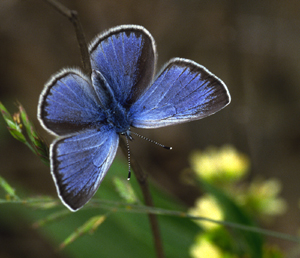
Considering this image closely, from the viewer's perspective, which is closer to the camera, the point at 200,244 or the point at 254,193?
the point at 200,244

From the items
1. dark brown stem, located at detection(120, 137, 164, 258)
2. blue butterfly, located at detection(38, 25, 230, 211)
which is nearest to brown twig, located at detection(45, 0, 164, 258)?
dark brown stem, located at detection(120, 137, 164, 258)

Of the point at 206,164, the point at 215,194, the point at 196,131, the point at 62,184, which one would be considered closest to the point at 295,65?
the point at 196,131

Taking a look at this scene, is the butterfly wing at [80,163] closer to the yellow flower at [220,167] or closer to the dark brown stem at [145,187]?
the dark brown stem at [145,187]

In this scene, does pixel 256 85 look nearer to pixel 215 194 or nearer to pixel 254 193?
pixel 254 193

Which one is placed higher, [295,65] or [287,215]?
[295,65]

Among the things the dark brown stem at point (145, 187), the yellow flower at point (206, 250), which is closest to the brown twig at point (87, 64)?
the dark brown stem at point (145, 187)

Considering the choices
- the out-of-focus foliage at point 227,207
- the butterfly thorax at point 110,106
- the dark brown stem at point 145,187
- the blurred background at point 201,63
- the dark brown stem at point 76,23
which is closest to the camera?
the dark brown stem at point 76,23

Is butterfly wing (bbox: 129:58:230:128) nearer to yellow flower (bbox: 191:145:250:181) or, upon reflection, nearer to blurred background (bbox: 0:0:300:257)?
yellow flower (bbox: 191:145:250:181)
